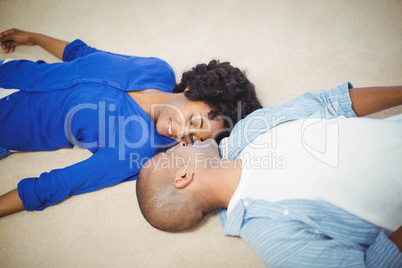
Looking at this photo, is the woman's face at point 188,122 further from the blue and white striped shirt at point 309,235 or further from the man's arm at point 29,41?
the man's arm at point 29,41

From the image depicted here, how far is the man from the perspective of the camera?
751 mm

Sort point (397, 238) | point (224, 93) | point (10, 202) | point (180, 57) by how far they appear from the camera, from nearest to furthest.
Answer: point (397, 238) < point (10, 202) < point (224, 93) < point (180, 57)

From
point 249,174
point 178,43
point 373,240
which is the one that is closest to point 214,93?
point 249,174

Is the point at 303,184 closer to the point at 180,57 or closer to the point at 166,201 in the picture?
the point at 166,201

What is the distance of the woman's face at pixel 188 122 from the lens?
1088mm

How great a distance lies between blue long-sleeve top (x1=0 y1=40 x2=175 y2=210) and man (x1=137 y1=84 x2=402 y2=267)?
222 mm

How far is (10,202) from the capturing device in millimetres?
1067

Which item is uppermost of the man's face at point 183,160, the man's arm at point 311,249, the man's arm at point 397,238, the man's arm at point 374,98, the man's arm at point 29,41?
the man's arm at point 29,41

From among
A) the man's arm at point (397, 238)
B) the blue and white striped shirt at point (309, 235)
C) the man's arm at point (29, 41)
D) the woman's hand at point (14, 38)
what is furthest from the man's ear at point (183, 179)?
the woman's hand at point (14, 38)

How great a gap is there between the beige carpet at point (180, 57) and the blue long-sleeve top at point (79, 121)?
11 cm

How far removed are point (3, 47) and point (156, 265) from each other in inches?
61.5

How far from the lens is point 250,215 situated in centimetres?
84

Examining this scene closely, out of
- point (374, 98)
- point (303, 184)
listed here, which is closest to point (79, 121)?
point (303, 184)

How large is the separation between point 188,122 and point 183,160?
23 cm
